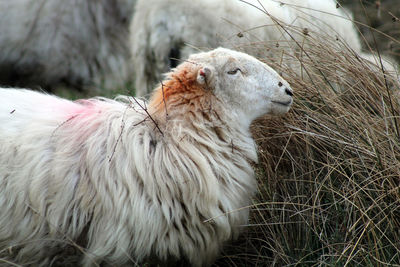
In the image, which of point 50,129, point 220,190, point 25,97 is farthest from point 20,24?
point 220,190

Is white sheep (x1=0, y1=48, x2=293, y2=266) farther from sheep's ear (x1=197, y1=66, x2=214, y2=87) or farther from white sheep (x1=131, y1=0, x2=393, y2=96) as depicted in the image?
white sheep (x1=131, y1=0, x2=393, y2=96)

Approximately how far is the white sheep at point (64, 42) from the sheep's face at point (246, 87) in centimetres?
194

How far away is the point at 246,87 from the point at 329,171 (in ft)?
2.03

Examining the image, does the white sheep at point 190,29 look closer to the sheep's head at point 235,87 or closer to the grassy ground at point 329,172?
the grassy ground at point 329,172

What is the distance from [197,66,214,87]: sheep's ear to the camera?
280 cm

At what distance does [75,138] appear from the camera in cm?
285

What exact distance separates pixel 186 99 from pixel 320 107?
2.66 feet

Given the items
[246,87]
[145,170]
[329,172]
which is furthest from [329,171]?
[145,170]

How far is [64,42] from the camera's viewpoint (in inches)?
176

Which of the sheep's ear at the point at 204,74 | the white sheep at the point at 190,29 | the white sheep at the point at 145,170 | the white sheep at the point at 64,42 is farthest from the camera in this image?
the white sheep at the point at 64,42

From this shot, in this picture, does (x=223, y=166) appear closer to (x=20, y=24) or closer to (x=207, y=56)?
(x=207, y=56)

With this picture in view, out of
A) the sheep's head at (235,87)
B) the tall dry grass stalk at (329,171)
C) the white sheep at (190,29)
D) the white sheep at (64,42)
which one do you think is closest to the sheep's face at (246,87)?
the sheep's head at (235,87)

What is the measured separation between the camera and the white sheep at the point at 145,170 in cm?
269

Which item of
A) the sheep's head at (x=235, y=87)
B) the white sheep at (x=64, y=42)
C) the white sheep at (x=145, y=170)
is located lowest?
the white sheep at (x=64, y=42)
